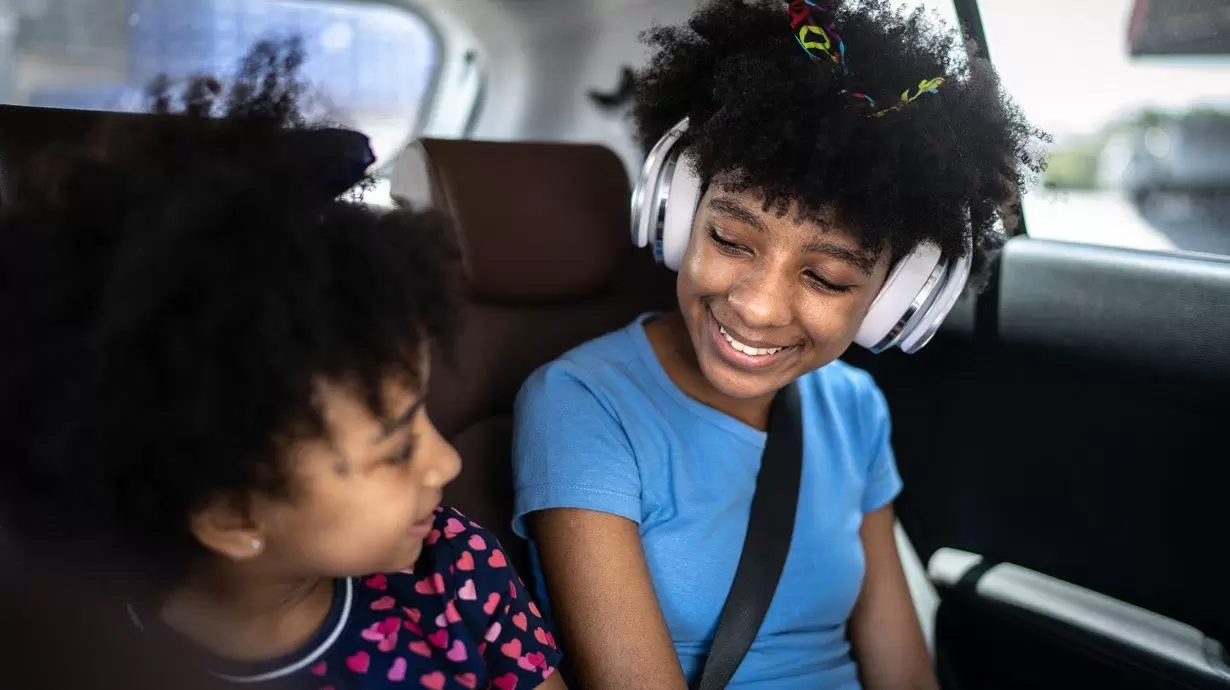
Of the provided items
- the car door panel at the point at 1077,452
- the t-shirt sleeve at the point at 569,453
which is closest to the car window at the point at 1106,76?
the car door panel at the point at 1077,452

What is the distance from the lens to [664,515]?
4.21ft

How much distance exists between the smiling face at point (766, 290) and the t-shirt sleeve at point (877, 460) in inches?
11.2

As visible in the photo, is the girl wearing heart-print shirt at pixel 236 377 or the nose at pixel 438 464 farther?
the nose at pixel 438 464

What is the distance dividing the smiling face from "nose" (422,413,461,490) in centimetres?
43

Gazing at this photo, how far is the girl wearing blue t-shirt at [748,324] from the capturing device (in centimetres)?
116

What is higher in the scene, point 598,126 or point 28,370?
point 28,370

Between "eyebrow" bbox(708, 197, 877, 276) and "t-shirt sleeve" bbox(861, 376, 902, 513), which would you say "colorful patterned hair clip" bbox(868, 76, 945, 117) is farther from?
"t-shirt sleeve" bbox(861, 376, 902, 513)

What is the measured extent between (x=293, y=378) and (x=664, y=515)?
65 centimetres

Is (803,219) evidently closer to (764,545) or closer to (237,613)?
(764,545)

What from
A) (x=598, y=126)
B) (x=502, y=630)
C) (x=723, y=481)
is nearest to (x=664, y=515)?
(x=723, y=481)

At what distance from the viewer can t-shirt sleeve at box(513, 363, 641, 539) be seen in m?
1.20

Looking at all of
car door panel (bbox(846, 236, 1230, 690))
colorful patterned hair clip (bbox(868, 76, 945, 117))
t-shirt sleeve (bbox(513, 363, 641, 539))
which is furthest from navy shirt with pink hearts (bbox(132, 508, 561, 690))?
car door panel (bbox(846, 236, 1230, 690))

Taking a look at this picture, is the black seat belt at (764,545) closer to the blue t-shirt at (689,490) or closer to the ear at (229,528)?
the blue t-shirt at (689,490)

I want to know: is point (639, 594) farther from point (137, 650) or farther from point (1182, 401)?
point (1182, 401)
